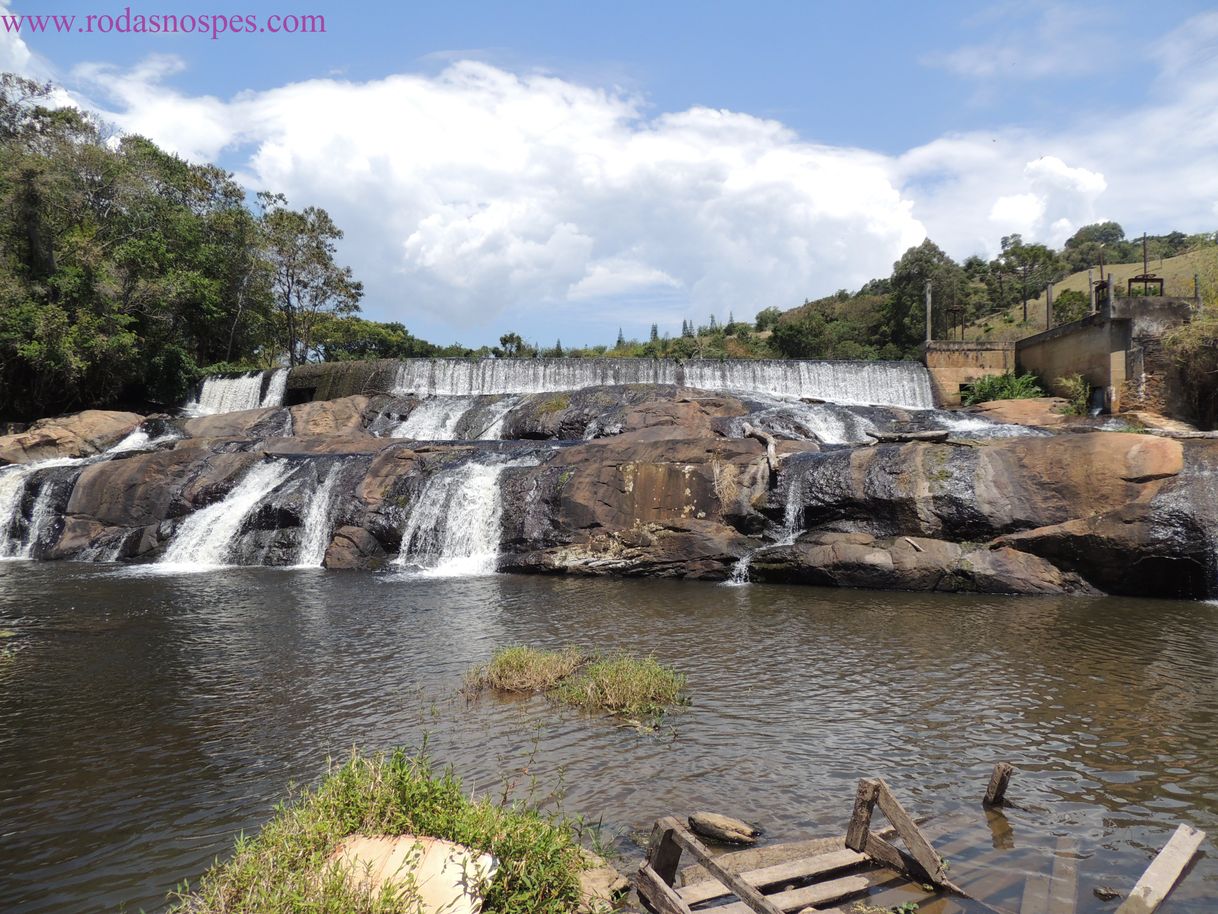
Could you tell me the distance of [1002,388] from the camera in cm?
3038

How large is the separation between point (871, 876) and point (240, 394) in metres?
37.2

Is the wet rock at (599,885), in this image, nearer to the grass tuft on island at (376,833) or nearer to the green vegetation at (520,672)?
the grass tuft on island at (376,833)

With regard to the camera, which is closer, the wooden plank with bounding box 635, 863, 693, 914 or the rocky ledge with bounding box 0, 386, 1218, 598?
the wooden plank with bounding box 635, 863, 693, 914

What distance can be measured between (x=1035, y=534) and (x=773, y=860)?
13.2m

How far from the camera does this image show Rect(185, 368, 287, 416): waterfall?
3581 centimetres

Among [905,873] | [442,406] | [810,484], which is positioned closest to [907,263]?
[442,406]

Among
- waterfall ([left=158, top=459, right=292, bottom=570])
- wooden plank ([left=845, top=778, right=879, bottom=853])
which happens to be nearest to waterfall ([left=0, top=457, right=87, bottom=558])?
waterfall ([left=158, top=459, right=292, bottom=570])

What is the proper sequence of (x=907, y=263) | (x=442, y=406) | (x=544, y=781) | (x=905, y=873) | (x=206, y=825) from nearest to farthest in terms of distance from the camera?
(x=905, y=873)
(x=206, y=825)
(x=544, y=781)
(x=442, y=406)
(x=907, y=263)

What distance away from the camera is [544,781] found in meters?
6.21

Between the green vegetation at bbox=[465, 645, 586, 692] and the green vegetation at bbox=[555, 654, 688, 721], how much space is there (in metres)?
0.24

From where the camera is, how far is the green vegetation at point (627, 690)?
798 centimetres

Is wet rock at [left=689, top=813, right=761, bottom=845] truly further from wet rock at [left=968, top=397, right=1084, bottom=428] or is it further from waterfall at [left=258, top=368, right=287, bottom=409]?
waterfall at [left=258, top=368, right=287, bottom=409]

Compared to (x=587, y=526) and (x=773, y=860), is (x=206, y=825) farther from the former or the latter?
(x=587, y=526)

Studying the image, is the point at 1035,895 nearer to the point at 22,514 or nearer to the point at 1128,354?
the point at 1128,354
